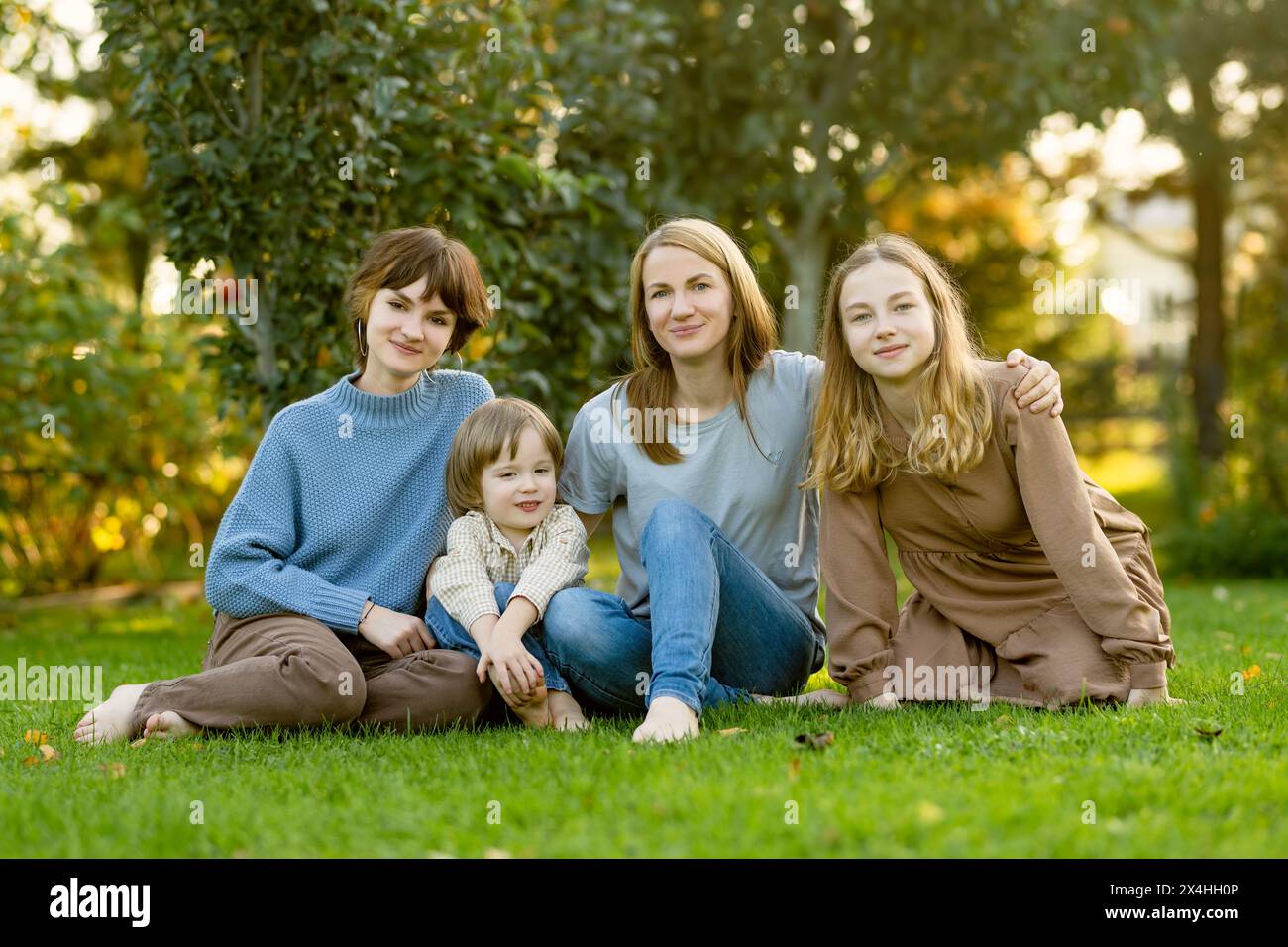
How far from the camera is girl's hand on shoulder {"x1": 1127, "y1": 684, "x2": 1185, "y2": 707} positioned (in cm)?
291

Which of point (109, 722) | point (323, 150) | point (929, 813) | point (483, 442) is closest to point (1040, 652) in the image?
point (929, 813)

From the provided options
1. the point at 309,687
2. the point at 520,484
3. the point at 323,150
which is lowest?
the point at 309,687

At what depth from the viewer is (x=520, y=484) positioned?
3035mm

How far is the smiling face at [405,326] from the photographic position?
3.13 m

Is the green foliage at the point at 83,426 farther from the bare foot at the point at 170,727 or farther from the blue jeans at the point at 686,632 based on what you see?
the blue jeans at the point at 686,632

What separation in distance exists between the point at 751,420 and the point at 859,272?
0.46m

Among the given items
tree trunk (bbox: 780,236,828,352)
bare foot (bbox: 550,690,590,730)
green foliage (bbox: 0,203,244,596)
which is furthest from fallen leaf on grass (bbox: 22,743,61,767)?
tree trunk (bbox: 780,236,828,352)

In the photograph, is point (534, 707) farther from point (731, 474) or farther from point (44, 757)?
point (44, 757)

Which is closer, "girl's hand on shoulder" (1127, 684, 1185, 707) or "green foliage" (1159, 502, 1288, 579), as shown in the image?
"girl's hand on shoulder" (1127, 684, 1185, 707)

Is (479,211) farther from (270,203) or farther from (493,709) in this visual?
(493,709)

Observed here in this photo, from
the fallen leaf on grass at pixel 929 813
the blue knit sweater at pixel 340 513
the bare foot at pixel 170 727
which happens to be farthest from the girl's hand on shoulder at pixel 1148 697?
the bare foot at pixel 170 727

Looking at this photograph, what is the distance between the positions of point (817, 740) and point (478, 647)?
87 centimetres

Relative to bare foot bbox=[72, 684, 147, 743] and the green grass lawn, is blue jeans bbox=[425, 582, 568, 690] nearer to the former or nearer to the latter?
the green grass lawn

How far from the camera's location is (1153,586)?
122 inches
